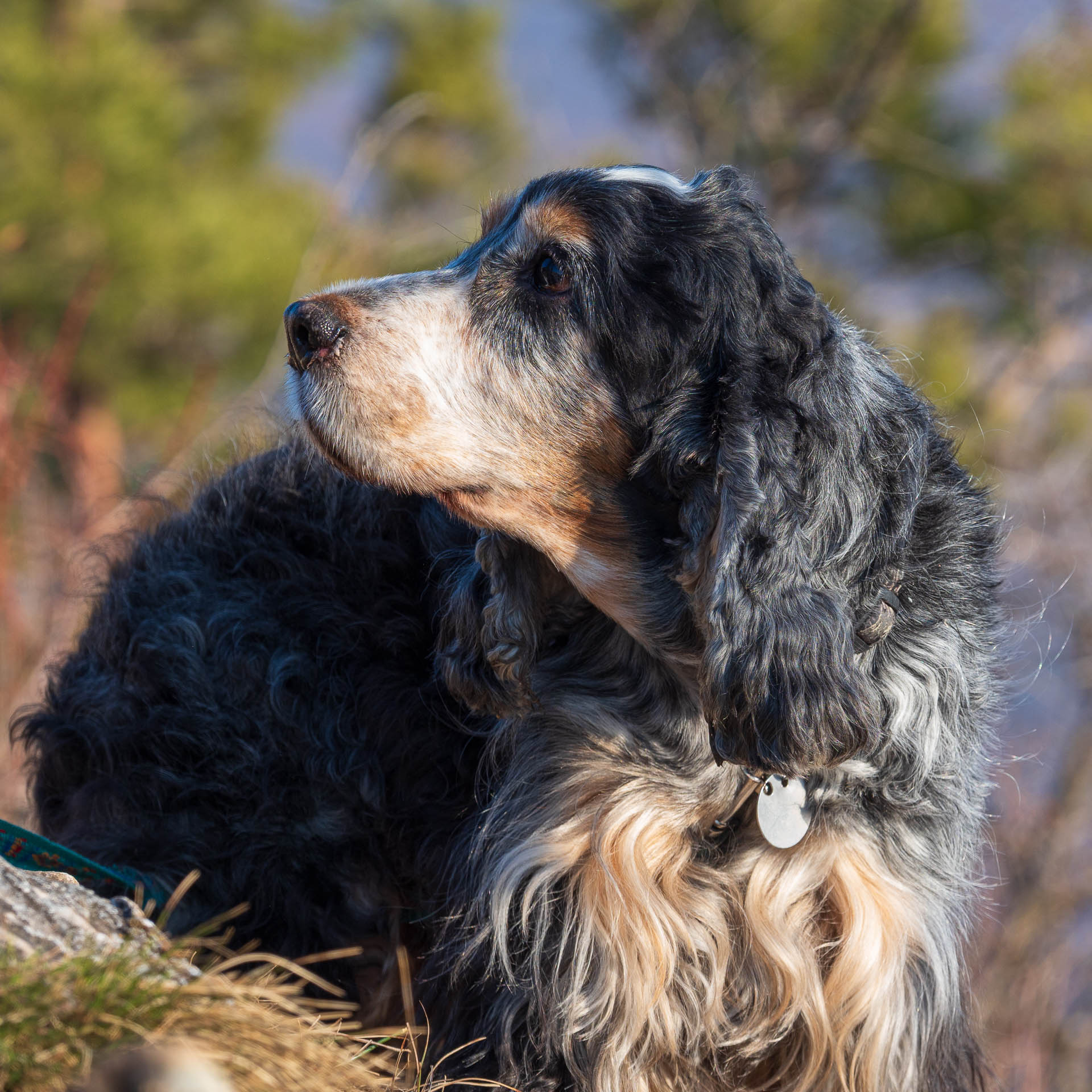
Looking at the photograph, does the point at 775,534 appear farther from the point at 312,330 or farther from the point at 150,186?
the point at 150,186

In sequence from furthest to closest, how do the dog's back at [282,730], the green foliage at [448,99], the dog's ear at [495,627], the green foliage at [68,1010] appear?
the green foliage at [448,99]
the dog's back at [282,730]
the dog's ear at [495,627]
the green foliage at [68,1010]

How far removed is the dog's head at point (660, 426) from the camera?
2.25 meters

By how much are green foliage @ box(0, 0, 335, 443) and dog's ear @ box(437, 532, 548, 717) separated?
4546mm

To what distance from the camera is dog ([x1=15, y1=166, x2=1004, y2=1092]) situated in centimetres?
229

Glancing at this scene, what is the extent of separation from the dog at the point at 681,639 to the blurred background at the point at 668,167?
111 inches

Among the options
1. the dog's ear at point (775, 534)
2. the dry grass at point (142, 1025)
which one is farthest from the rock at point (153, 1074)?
the dog's ear at point (775, 534)

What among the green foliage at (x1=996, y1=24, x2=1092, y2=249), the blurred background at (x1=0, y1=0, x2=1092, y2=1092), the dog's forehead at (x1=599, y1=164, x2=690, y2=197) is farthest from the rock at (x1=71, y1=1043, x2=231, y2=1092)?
the green foliage at (x1=996, y1=24, x2=1092, y2=249)

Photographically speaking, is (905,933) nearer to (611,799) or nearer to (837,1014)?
(837,1014)

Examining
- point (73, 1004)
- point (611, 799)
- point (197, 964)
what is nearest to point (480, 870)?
point (611, 799)

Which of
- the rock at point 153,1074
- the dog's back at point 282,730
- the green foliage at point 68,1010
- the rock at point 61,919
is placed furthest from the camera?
the dog's back at point 282,730

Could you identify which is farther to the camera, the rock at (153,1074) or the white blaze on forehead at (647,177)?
the white blaze on forehead at (647,177)

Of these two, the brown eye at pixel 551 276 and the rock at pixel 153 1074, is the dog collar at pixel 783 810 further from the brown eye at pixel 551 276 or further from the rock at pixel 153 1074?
the rock at pixel 153 1074

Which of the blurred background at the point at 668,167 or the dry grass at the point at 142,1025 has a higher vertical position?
the blurred background at the point at 668,167

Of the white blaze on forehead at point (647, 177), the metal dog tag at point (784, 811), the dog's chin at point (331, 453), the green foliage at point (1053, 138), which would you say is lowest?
the metal dog tag at point (784, 811)
